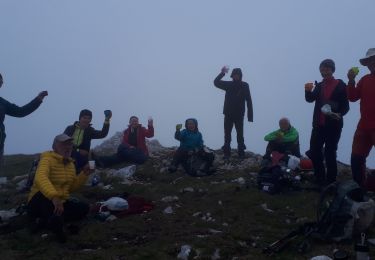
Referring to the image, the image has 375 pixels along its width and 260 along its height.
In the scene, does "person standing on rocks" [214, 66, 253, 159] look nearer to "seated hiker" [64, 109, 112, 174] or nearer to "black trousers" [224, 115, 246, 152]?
"black trousers" [224, 115, 246, 152]

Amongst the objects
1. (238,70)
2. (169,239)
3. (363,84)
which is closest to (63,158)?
(169,239)

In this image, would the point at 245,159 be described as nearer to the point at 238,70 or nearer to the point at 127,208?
the point at 238,70

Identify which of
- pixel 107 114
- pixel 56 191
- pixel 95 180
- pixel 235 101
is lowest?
pixel 95 180

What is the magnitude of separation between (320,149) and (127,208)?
4.81 m

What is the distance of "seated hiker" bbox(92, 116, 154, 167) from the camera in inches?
668

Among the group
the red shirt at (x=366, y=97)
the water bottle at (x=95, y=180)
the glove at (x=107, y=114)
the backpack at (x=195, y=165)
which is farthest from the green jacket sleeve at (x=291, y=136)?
the water bottle at (x=95, y=180)

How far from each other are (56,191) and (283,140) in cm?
781

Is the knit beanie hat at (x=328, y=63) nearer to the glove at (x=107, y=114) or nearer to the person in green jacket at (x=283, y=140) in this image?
the person in green jacket at (x=283, y=140)

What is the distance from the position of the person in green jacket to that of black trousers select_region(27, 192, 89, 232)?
6512mm

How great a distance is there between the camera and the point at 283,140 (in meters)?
15.0

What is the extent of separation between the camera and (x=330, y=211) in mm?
8758

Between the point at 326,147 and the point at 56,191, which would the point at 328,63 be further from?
the point at 56,191

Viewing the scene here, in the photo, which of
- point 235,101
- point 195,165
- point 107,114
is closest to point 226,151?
point 235,101

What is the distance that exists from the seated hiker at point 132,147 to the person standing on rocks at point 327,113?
270 inches
